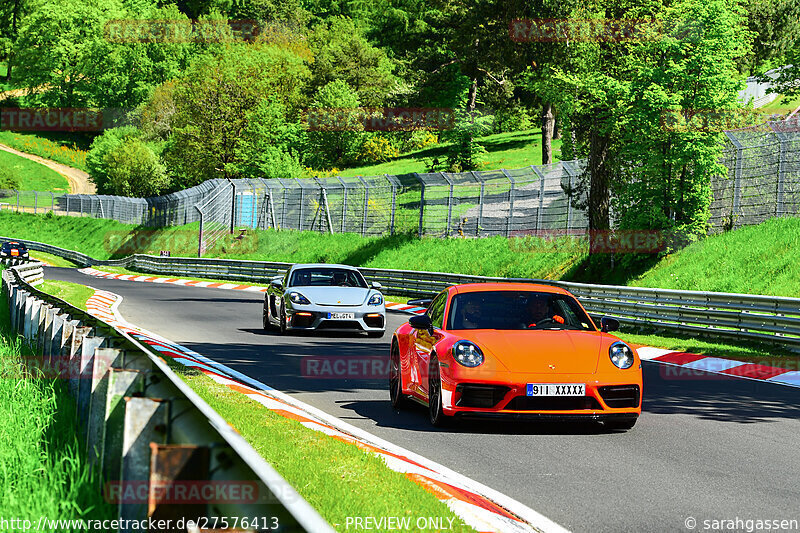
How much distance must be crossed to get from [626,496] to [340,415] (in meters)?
4.10

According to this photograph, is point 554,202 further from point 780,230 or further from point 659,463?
point 659,463

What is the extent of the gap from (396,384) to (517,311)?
1566mm

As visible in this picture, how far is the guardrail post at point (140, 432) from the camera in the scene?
372 cm

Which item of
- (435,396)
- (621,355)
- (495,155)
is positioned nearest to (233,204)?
(495,155)

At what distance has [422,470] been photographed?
24.3 ft

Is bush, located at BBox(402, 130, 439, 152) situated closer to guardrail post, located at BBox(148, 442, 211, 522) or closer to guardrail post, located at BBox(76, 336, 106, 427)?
guardrail post, located at BBox(76, 336, 106, 427)

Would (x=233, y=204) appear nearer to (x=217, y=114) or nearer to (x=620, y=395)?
(x=217, y=114)

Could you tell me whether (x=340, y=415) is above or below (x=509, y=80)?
below

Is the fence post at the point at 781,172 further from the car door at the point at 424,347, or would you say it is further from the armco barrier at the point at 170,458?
the armco barrier at the point at 170,458

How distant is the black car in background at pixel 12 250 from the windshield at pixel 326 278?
43.0 meters

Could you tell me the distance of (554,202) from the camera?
34812mm

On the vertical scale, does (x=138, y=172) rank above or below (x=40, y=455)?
above

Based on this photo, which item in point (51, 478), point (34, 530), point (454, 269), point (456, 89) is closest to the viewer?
point (34, 530)

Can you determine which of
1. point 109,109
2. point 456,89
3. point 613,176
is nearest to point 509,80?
point 456,89
